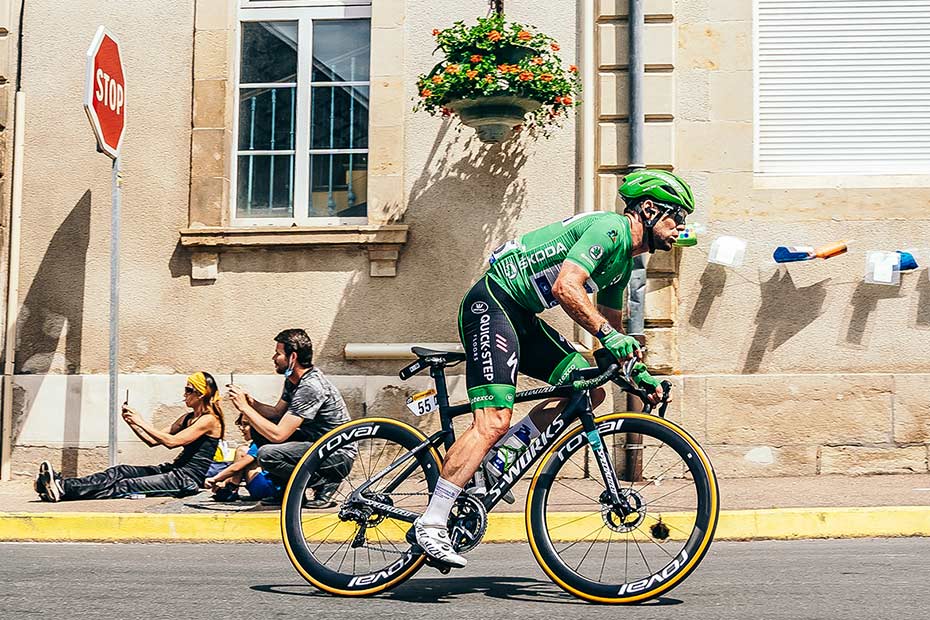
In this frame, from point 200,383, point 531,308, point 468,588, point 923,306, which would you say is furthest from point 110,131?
point 923,306

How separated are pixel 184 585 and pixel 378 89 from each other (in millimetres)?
5666

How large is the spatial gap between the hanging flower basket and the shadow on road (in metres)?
4.69

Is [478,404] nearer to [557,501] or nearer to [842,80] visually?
[557,501]

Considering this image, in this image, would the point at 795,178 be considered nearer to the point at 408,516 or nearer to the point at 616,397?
the point at 616,397

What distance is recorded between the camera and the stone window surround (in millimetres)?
10188

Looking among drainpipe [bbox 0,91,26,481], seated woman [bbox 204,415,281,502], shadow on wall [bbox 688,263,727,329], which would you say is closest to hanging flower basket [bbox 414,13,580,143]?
shadow on wall [bbox 688,263,727,329]

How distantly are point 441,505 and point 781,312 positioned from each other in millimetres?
5668

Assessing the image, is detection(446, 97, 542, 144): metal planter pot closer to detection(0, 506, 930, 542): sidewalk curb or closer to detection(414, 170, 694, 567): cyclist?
detection(0, 506, 930, 542): sidewalk curb

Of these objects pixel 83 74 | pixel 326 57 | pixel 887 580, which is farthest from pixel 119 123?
pixel 887 580

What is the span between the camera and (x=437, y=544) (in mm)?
4949

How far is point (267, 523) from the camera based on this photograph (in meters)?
7.74

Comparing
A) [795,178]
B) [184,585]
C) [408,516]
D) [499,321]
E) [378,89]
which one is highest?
[378,89]

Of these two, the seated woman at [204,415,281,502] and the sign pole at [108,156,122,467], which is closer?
the seated woman at [204,415,281,502]

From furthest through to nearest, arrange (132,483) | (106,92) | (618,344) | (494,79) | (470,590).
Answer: (106,92), (494,79), (132,483), (470,590), (618,344)
